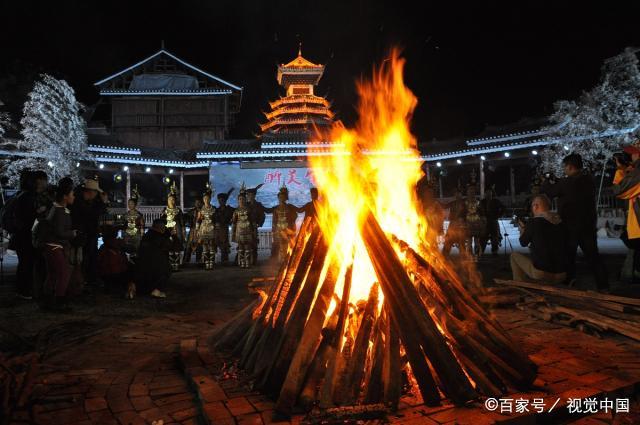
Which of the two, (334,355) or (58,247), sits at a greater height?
(58,247)

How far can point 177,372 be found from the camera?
330 centimetres

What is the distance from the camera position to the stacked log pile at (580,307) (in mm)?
4012

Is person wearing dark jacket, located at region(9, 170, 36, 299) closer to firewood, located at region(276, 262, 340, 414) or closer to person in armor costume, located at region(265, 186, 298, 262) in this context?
firewood, located at region(276, 262, 340, 414)

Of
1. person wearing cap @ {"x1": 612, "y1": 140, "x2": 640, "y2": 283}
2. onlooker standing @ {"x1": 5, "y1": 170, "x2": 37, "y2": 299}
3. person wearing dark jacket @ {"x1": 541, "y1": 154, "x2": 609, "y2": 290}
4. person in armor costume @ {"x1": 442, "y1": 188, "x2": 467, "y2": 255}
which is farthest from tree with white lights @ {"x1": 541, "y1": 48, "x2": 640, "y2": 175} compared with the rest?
onlooker standing @ {"x1": 5, "y1": 170, "x2": 37, "y2": 299}

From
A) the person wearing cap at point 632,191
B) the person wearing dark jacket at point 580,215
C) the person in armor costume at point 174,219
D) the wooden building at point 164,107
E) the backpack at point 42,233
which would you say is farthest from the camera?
the wooden building at point 164,107

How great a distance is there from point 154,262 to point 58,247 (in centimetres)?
156

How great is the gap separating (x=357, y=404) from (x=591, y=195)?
496 centimetres

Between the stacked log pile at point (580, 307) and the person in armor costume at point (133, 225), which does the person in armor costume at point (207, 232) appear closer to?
the person in armor costume at point (133, 225)

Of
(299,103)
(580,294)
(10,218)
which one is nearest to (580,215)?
(580,294)

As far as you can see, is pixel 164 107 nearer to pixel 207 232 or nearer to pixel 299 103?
pixel 299 103

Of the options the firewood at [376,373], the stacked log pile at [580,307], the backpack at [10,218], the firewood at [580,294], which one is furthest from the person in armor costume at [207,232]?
the firewood at [376,373]

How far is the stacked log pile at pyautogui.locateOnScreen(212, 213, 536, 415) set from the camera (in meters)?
2.54

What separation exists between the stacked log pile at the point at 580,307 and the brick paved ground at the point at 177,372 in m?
0.14

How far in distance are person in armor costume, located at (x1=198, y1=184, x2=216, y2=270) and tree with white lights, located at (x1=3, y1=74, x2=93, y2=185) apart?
39.2 feet
